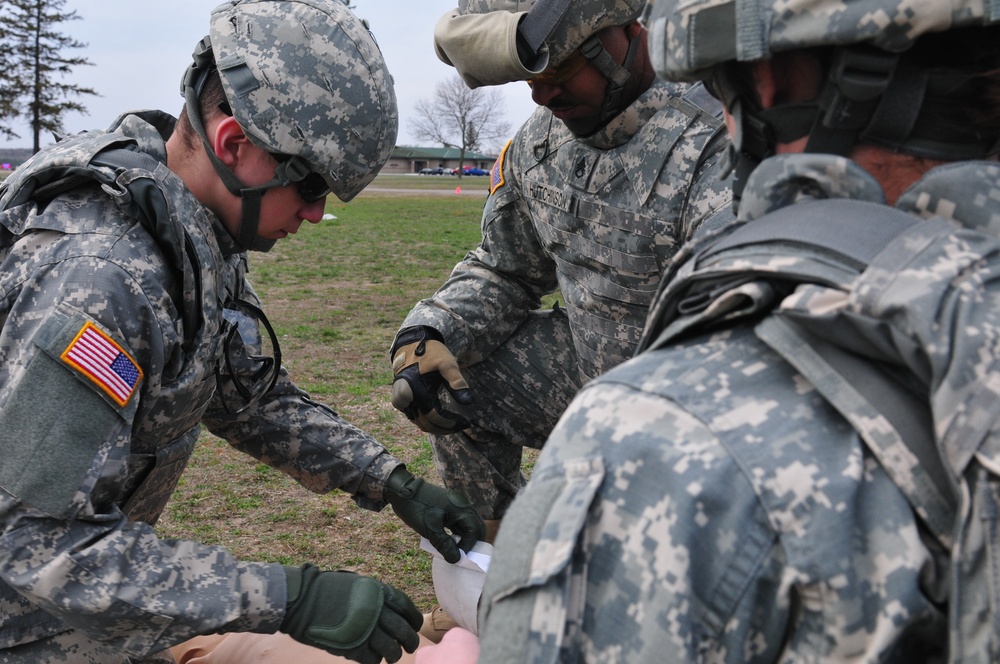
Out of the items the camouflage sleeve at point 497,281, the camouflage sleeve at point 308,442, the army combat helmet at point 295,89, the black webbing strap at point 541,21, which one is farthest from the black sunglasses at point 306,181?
the camouflage sleeve at point 497,281

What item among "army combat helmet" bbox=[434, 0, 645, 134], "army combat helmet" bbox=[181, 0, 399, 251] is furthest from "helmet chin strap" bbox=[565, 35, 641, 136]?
"army combat helmet" bbox=[181, 0, 399, 251]

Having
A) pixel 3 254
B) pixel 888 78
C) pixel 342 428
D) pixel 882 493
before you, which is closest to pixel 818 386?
pixel 882 493

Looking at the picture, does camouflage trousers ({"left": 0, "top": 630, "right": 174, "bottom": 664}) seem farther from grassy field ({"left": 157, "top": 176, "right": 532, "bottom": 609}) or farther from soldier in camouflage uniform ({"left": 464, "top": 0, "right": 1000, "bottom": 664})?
soldier in camouflage uniform ({"left": 464, "top": 0, "right": 1000, "bottom": 664})

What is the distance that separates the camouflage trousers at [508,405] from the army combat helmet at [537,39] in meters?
1.17

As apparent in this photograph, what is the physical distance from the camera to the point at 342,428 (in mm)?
3379

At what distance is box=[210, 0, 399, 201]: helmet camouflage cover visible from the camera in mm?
2688

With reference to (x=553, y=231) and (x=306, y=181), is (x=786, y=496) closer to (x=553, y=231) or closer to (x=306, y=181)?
(x=306, y=181)

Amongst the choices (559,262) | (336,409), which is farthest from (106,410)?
(336,409)

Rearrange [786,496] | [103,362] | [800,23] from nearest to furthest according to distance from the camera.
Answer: [786,496]
[800,23]
[103,362]

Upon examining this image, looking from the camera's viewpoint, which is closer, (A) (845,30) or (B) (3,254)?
(A) (845,30)

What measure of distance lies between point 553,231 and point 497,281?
A: 50 centimetres

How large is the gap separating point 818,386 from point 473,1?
2.60 metres

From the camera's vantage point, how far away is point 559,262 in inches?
153

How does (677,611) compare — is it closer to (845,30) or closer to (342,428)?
(845,30)
